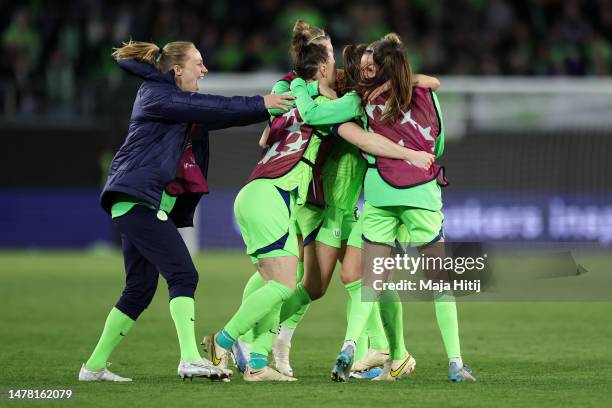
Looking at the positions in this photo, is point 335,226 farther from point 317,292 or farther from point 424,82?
point 424,82

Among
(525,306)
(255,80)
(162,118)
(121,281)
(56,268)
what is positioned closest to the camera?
(162,118)

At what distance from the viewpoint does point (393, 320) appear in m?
7.76

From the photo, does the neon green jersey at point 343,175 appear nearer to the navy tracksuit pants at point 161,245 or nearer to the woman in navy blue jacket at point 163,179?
the woman in navy blue jacket at point 163,179

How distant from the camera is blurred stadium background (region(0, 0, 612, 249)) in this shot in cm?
1945

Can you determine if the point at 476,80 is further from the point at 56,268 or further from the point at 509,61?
the point at 56,268

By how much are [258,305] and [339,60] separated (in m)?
13.2

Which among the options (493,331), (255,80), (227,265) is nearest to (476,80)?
(255,80)

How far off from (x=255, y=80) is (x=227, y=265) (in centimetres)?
309

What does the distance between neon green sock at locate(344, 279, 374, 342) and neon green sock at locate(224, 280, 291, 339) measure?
434mm

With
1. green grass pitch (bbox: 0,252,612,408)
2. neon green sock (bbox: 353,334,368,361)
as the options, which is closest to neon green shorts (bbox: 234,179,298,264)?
green grass pitch (bbox: 0,252,612,408)

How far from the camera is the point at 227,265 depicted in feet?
60.1

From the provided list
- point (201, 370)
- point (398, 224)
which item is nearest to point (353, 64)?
point (398, 224)

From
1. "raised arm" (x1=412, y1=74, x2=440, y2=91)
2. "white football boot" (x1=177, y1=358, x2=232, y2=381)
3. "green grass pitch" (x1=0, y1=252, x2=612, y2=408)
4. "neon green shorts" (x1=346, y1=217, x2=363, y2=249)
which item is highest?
"raised arm" (x1=412, y1=74, x2=440, y2=91)

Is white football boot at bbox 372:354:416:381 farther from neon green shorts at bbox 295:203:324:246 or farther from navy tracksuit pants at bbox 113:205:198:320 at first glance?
navy tracksuit pants at bbox 113:205:198:320
